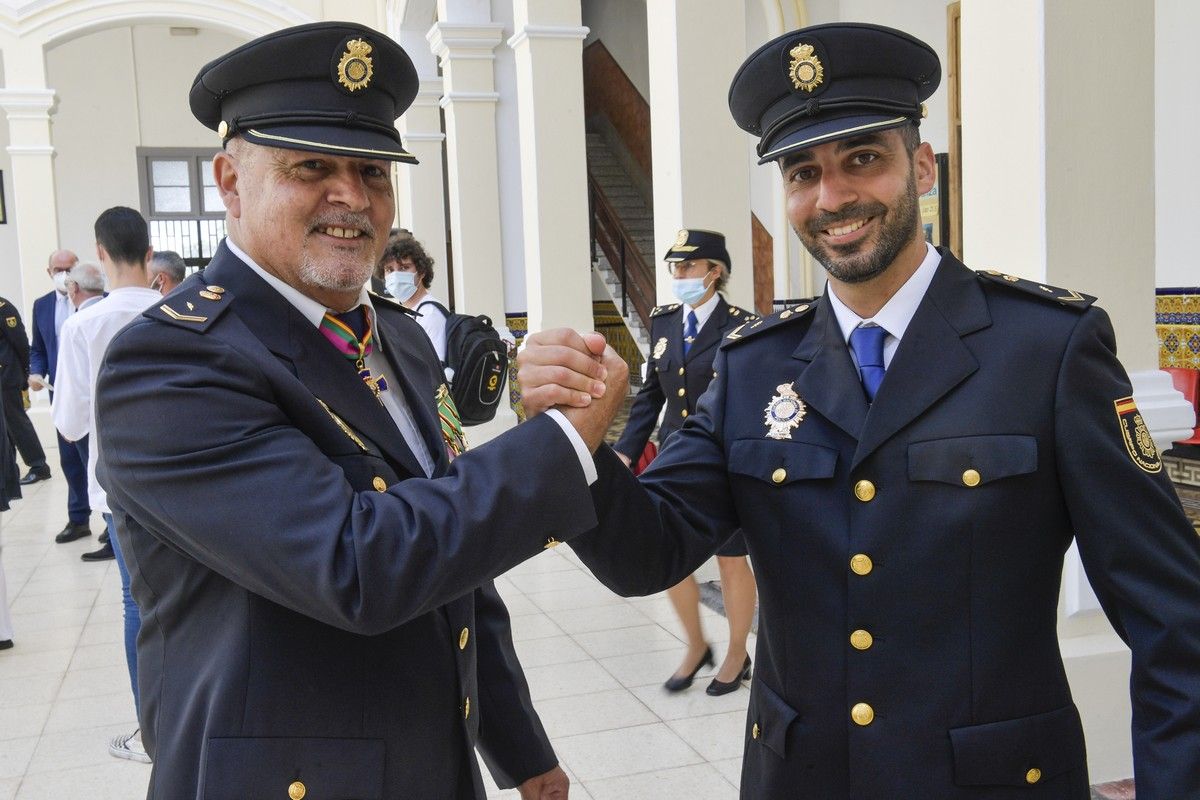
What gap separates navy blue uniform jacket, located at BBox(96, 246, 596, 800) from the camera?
1.24 m

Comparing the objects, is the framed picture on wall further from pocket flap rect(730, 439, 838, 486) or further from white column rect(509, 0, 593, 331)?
pocket flap rect(730, 439, 838, 486)

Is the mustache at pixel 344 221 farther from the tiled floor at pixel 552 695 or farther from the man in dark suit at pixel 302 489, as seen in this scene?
the tiled floor at pixel 552 695

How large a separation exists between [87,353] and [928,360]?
3.79 m

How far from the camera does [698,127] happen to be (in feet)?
15.4

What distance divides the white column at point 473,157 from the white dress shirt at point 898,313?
7.55 m

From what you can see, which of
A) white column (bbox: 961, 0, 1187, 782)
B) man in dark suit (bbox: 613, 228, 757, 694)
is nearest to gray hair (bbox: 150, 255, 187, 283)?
man in dark suit (bbox: 613, 228, 757, 694)

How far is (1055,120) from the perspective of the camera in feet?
8.72

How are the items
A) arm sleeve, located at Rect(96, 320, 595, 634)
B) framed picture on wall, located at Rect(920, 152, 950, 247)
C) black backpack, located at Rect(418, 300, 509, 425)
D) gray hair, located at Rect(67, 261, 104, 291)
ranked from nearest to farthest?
arm sleeve, located at Rect(96, 320, 595, 634)
black backpack, located at Rect(418, 300, 509, 425)
gray hair, located at Rect(67, 261, 104, 291)
framed picture on wall, located at Rect(920, 152, 950, 247)

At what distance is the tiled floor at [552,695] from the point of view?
3.40 metres

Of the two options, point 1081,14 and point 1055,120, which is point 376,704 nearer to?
point 1055,120

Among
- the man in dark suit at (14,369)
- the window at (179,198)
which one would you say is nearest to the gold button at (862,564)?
the man in dark suit at (14,369)

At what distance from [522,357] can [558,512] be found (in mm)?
248

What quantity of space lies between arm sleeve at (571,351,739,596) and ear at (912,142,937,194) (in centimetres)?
40

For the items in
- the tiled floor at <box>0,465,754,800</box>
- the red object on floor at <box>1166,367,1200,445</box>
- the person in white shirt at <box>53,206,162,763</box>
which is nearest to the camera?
the tiled floor at <box>0,465,754,800</box>
